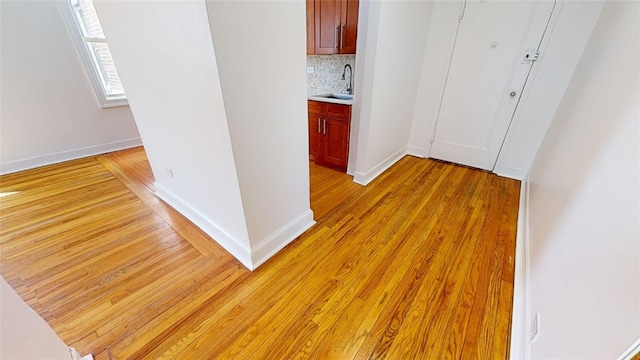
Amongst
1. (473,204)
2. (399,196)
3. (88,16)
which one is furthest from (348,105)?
(88,16)

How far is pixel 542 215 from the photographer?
5.17 ft

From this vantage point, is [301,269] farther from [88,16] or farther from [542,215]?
[88,16]

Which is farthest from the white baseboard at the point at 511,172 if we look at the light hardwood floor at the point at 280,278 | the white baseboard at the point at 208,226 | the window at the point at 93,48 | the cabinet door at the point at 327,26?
the window at the point at 93,48

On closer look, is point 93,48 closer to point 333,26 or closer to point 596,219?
point 333,26

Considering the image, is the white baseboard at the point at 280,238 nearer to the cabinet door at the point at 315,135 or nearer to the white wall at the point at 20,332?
the white wall at the point at 20,332

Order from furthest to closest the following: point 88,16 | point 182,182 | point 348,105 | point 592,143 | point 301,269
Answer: point 88,16, point 348,105, point 182,182, point 301,269, point 592,143

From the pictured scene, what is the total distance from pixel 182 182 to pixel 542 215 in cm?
258

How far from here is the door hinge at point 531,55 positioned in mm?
2260

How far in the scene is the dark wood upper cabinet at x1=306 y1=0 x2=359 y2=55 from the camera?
2.45m

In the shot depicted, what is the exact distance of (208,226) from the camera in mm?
1810

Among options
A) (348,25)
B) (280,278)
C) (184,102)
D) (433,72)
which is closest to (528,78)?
(433,72)

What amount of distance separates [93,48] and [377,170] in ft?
12.9

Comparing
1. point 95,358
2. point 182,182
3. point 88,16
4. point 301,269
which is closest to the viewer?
point 95,358

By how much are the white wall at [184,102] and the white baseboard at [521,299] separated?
1.46m
